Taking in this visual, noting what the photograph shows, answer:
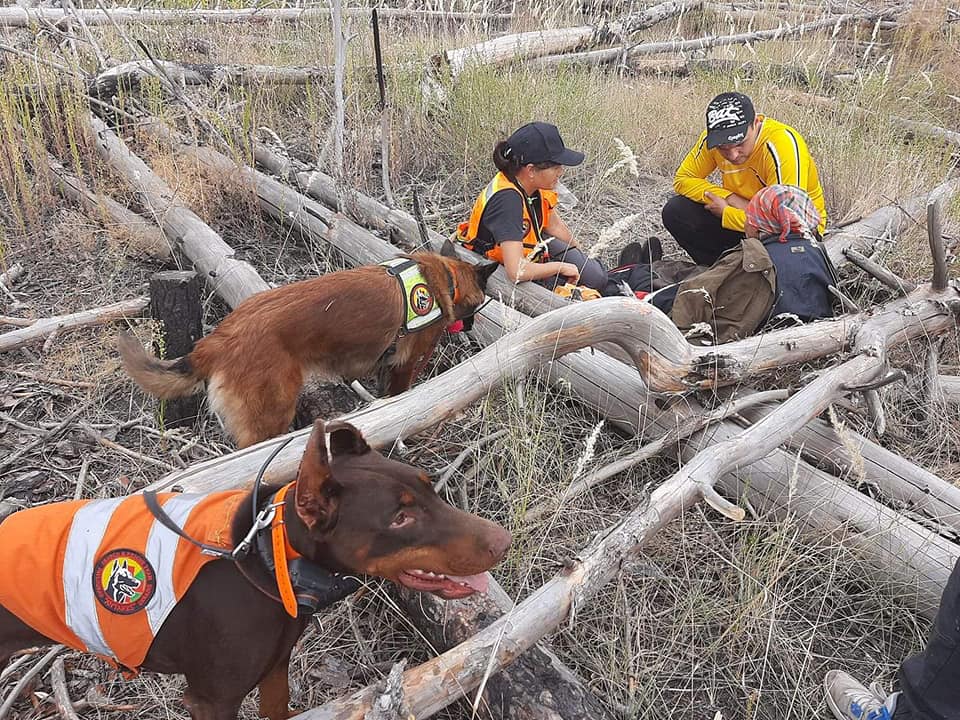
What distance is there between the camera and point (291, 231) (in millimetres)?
5082

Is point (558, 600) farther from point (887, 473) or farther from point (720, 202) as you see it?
point (720, 202)

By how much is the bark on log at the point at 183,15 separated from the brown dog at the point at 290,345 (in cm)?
408

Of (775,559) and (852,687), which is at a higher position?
(775,559)

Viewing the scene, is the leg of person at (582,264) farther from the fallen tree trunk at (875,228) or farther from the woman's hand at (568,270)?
the fallen tree trunk at (875,228)

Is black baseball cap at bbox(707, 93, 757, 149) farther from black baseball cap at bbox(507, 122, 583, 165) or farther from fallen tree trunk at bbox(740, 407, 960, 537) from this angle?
fallen tree trunk at bbox(740, 407, 960, 537)

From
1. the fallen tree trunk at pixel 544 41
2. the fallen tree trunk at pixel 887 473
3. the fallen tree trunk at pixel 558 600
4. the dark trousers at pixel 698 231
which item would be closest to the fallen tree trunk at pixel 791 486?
the fallen tree trunk at pixel 887 473

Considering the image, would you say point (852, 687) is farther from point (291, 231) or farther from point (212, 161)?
point (212, 161)

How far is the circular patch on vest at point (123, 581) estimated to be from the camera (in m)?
1.96

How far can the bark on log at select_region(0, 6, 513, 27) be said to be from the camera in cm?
671

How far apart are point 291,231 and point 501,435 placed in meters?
2.65

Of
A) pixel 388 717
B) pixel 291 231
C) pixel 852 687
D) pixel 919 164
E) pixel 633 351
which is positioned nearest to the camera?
pixel 388 717

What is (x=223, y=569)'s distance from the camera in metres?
2.00

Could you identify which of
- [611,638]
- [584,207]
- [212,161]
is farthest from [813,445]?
[212,161]

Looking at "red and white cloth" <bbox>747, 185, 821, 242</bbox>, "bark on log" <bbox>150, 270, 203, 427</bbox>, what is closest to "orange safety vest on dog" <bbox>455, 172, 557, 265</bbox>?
"red and white cloth" <bbox>747, 185, 821, 242</bbox>
